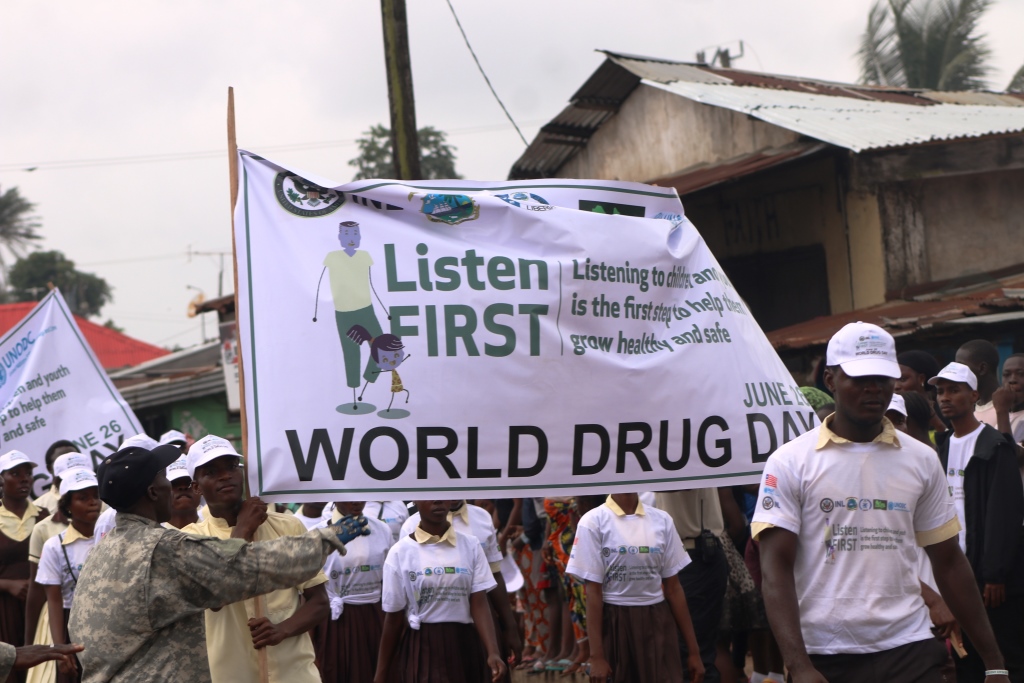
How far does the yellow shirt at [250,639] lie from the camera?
221 inches

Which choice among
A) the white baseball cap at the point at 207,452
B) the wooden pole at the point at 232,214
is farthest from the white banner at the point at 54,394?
the wooden pole at the point at 232,214

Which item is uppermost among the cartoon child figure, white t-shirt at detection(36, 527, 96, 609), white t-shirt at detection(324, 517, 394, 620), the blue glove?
the cartoon child figure

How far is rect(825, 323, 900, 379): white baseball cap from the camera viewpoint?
4383mm

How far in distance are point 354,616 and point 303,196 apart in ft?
11.9

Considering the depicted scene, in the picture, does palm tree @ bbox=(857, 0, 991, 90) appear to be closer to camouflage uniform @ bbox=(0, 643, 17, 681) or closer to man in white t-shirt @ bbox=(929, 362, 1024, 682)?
man in white t-shirt @ bbox=(929, 362, 1024, 682)

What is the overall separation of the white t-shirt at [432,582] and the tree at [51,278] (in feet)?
169

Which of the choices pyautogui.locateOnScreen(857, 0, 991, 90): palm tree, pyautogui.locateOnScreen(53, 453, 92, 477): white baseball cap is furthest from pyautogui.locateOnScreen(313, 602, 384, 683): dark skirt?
pyautogui.locateOnScreen(857, 0, 991, 90): palm tree

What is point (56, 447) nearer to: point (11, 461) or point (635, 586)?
point (11, 461)

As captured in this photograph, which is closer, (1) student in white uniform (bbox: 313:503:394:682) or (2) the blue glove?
(2) the blue glove

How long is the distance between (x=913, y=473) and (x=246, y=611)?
2.92m

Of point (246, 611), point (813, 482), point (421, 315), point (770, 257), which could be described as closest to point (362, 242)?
point (421, 315)

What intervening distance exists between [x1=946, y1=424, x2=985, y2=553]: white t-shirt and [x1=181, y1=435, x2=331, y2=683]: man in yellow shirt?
3.44m

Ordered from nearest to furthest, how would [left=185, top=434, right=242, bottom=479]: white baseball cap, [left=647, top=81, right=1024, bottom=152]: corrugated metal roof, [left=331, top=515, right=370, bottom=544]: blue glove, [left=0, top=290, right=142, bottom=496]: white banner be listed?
[left=331, top=515, right=370, bottom=544]: blue glove → [left=185, top=434, right=242, bottom=479]: white baseball cap → [left=0, top=290, right=142, bottom=496]: white banner → [left=647, top=81, right=1024, bottom=152]: corrugated metal roof

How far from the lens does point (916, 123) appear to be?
16.2 metres
